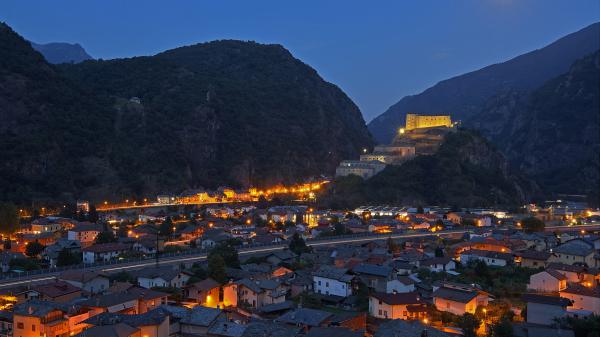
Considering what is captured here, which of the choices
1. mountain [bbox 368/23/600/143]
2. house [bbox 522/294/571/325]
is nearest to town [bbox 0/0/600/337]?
house [bbox 522/294/571/325]

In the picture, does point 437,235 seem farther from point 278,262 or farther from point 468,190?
point 468,190

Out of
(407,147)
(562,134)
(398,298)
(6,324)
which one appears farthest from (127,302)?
(562,134)

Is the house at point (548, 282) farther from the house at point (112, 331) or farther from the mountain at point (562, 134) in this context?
the mountain at point (562, 134)

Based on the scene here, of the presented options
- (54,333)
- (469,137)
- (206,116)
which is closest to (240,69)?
(206,116)

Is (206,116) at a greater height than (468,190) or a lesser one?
greater

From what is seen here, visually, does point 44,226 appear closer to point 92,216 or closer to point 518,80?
point 92,216
